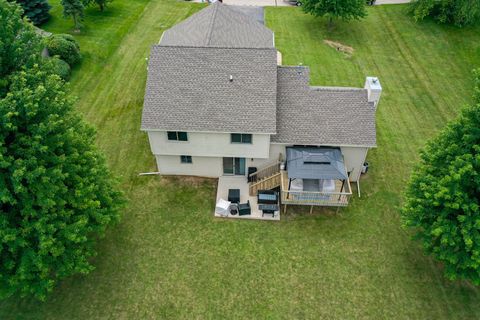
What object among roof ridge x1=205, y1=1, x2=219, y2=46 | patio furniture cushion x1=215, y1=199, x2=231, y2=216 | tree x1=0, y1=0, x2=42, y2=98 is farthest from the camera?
roof ridge x1=205, y1=1, x2=219, y2=46

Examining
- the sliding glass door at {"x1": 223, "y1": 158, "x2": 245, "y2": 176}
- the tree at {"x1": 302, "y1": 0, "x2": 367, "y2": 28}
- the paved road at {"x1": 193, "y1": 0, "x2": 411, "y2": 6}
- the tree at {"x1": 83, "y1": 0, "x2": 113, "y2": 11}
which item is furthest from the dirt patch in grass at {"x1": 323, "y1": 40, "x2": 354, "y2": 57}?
the tree at {"x1": 83, "y1": 0, "x2": 113, "y2": 11}

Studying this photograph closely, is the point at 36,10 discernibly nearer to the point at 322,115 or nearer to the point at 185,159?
the point at 185,159

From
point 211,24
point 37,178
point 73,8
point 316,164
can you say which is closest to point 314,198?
point 316,164

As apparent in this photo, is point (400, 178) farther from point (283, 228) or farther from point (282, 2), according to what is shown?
point (282, 2)

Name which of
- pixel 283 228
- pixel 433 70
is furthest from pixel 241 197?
pixel 433 70

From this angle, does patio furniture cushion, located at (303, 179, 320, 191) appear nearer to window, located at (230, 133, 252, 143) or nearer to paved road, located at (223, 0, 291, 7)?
window, located at (230, 133, 252, 143)

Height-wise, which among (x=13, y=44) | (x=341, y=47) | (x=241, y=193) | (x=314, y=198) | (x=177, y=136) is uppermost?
(x=13, y=44)
